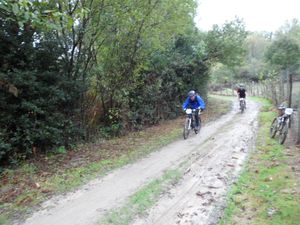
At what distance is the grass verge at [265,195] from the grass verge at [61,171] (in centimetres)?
325

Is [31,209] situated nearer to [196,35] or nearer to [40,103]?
[40,103]

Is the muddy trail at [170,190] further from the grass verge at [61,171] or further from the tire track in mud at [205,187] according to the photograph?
the grass verge at [61,171]

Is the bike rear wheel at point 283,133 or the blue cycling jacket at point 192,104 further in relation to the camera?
the blue cycling jacket at point 192,104

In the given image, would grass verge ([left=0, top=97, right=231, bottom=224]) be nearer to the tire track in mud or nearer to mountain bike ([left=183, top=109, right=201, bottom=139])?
mountain bike ([left=183, top=109, right=201, bottom=139])

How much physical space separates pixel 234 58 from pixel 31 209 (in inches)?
766

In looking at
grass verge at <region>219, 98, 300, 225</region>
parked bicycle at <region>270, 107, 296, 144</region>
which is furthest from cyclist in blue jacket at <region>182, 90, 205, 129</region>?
grass verge at <region>219, 98, 300, 225</region>

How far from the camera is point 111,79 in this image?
12.5 m

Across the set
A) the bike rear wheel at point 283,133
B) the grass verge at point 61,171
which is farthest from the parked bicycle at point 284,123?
the grass verge at point 61,171

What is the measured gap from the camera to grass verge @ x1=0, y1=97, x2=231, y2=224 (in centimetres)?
580

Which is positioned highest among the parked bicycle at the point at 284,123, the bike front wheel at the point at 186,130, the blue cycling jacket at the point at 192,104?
the blue cycling jacket at the point at 192,104

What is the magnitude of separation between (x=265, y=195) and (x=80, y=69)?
7.50 metres

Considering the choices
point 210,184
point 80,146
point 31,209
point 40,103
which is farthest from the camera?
point 80,146

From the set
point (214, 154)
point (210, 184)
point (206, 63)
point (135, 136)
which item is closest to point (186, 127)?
point (135, 136)

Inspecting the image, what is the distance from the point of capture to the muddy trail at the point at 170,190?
16.5ft
